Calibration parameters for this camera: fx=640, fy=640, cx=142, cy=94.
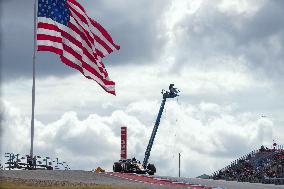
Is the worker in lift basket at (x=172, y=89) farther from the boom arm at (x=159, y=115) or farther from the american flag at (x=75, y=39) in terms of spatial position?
the american flag at (x=75, y=39)

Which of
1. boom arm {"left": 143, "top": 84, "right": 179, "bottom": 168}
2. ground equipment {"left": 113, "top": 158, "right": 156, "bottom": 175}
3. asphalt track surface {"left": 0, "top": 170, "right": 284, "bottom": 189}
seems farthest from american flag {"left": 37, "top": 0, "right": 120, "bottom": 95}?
boom arm {"left": 143, "top": 84, "right": 179, "bottom": 168}

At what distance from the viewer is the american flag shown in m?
32.6

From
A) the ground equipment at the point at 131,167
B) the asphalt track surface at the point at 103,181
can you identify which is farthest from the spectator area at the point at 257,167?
the asphalt track surface at the point at 103,181

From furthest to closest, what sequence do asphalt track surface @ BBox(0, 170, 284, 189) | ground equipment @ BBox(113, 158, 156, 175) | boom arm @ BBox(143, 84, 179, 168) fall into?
boom arm @ BBox(143, 84, 179, 168) < ground equipment @ BBox(113, 158, 156, 175) < asphalt track surface @ BBox(0, 170, 284, 189)

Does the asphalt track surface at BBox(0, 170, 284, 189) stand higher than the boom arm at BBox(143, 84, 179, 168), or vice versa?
the boom arm at BBox(143, 84, 179, 168)

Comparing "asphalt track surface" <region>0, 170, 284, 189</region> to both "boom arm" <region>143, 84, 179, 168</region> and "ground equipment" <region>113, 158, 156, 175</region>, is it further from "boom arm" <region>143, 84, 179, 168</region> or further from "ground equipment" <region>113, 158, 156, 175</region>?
"boom arm" <region>143, 84, 179, 168</region>

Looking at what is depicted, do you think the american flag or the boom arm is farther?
the boom arm

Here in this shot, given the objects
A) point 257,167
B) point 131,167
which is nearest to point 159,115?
point 257,167

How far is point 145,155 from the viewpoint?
313 feet

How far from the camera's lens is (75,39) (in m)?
33.4

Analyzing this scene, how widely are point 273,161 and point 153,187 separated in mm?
45541

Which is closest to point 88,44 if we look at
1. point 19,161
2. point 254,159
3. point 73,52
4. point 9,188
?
point 73,52

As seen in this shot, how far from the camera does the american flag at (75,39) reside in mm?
32594

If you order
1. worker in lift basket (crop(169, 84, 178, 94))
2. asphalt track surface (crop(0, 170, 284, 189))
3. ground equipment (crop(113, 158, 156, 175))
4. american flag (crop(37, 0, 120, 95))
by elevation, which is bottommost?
asphalt track surface (crop(0, 170, 284, 189))
